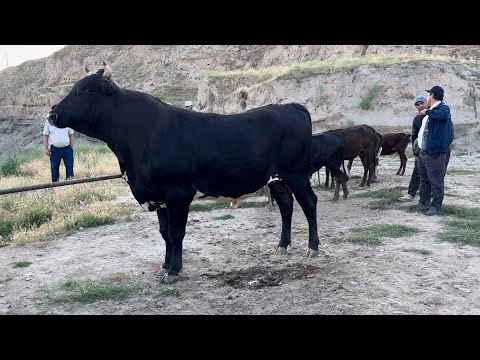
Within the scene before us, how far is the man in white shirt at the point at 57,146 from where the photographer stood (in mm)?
11484

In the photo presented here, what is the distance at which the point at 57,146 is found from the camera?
11.5m

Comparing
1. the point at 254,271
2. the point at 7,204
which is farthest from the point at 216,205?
the point at 7,204

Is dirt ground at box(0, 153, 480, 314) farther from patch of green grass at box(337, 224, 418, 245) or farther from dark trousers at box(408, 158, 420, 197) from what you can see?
dark trousers at box(408, 158, 420, 197)

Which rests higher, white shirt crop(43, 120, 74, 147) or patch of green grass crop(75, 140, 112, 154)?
white shirt crop(43, 120, 74, 147)

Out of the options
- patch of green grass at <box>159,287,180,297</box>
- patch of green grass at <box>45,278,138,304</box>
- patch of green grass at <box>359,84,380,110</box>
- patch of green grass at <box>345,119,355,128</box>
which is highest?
patch of green grass at <box>359,84,380,110</box>

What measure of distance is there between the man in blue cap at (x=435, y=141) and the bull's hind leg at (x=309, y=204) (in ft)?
10.3

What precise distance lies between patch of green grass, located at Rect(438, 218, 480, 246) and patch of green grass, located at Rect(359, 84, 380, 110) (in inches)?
690

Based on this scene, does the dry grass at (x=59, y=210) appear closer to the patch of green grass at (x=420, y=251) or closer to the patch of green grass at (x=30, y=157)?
the patch of green grass at (x=420, y=251)

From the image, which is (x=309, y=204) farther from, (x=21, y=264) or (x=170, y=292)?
(x=21, y=264)

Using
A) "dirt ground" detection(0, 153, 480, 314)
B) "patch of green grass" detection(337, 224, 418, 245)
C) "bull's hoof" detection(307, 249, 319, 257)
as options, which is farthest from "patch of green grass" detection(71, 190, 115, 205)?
"patch of green grass" detection(337, 224, 418, 245)

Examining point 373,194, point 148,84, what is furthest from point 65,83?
point 373,194

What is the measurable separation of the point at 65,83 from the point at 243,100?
188ft

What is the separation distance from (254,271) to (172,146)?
6.38 feet

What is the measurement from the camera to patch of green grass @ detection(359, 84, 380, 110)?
2522 cm
